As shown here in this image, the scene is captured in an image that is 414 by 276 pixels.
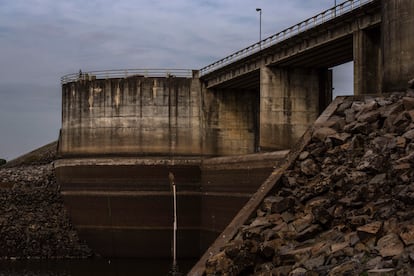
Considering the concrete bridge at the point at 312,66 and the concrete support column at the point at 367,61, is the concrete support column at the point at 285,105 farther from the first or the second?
the concrete support column at the point at 367,61

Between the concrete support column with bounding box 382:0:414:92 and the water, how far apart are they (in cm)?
1836

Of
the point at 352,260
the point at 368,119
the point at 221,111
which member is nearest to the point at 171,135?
the point at 221,111

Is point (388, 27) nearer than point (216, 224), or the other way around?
point (388, 27)

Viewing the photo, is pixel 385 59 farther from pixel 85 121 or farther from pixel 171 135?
pixel 85 121

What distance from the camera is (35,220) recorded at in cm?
4991

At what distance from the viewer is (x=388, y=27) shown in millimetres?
27297

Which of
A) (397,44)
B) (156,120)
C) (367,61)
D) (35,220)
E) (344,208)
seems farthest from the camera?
(35,220)

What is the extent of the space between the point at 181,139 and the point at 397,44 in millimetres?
23479

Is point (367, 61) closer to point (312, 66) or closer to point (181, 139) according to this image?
point (312, 66)

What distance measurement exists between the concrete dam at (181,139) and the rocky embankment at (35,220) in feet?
3.70

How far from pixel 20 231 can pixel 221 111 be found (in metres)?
16.4

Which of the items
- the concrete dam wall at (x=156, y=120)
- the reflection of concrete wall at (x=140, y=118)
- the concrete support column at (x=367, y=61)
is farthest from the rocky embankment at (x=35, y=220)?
the concrete support column at (x=367, y=61)

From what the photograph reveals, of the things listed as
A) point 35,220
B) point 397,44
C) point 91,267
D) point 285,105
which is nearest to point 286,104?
point 285,105

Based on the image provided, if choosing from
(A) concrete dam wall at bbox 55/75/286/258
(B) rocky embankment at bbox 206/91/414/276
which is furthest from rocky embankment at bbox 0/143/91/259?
(B) rocky embankment at bbox 206/91/414/276
